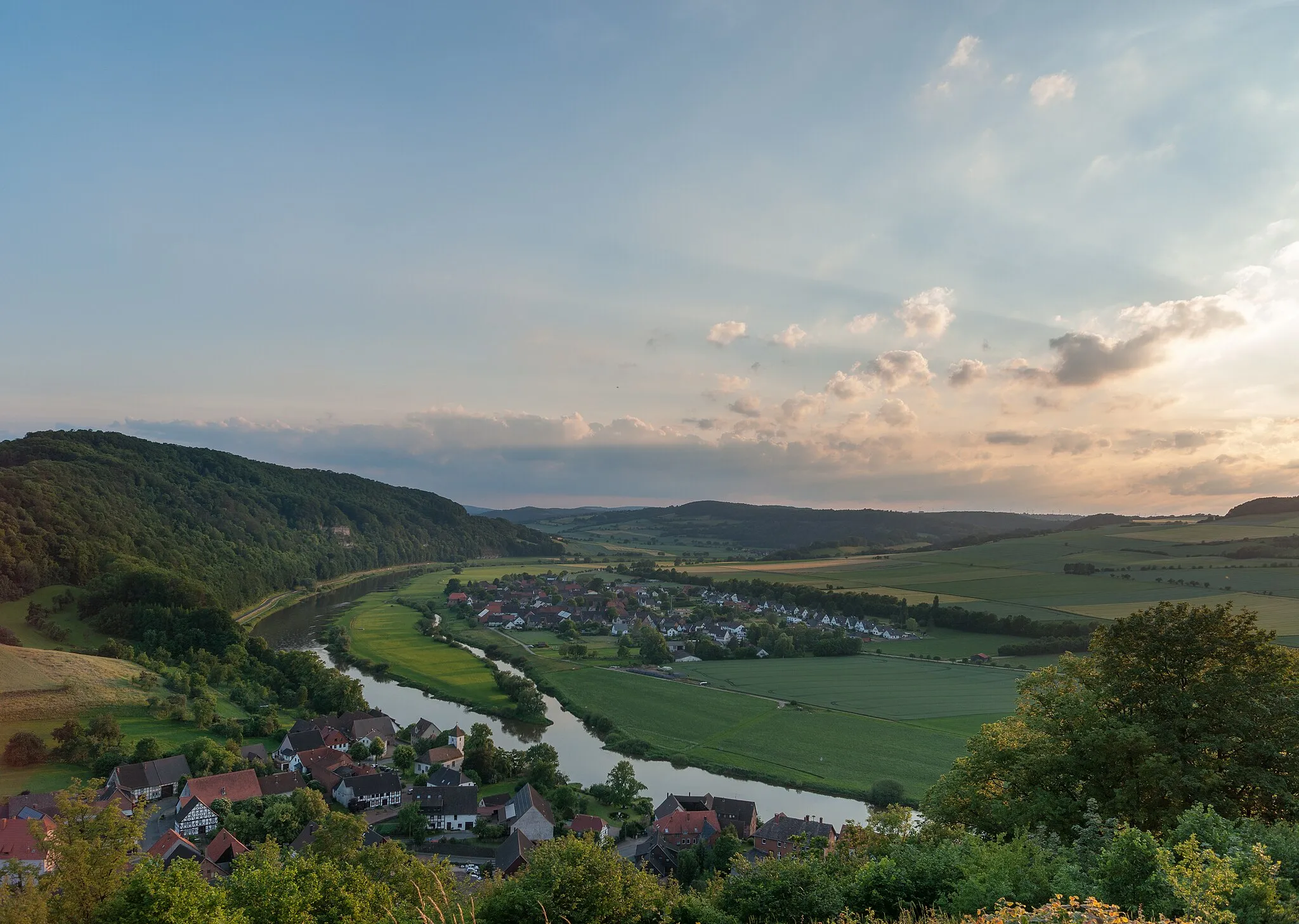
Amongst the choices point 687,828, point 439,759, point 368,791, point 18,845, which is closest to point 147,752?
point 18,845

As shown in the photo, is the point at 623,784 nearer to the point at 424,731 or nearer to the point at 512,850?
the point at 512,850

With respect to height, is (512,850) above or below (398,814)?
above

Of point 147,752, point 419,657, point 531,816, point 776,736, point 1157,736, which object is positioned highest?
point 1157,736

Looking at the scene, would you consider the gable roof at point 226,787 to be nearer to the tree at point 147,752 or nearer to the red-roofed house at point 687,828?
the tree at point 147,752

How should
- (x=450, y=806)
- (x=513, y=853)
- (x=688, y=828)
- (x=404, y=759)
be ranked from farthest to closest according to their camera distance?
1. (x=404, y=759)
2. (x=450, y=806)
3. (x=688, y=828)
4. (x=513, y=853)

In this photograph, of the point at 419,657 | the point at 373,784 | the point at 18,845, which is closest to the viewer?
the point at 18,845

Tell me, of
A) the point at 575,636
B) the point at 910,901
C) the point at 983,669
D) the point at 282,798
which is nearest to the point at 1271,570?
the point at 983,669
